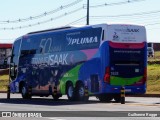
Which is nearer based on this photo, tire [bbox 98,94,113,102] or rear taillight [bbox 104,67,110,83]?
rear taillight [bbox 104,67,110,83]

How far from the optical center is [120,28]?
28266 millimetres

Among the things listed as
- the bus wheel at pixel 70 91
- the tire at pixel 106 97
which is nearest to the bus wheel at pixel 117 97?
the tire at pixel 106 97

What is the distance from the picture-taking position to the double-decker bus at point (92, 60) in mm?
28031

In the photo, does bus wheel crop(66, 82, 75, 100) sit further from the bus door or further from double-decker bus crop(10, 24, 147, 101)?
the bus door

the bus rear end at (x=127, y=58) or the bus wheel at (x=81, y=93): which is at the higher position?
the bus rear end at (x=127, y=58)

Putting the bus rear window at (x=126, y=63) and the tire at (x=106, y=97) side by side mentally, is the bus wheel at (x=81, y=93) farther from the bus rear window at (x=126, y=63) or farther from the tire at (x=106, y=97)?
the bus rear window at (x=126, y=63)

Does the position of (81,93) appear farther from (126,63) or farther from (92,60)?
(126,63)

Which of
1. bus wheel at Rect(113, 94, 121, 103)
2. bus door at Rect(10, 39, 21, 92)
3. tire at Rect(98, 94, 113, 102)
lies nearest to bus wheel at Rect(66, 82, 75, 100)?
tire at Rect(98, 94, 113, 102)

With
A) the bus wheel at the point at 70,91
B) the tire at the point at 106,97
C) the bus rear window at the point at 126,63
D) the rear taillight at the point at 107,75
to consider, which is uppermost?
the bus rear window at the point at 126,63

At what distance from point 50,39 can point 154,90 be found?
1112 centimetres

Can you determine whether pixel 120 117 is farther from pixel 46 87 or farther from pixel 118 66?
pixel 46 87

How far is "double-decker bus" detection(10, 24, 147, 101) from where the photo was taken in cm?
2803

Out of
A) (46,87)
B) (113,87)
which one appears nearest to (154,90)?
(46,87)

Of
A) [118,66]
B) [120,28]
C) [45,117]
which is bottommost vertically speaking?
[45,117]
